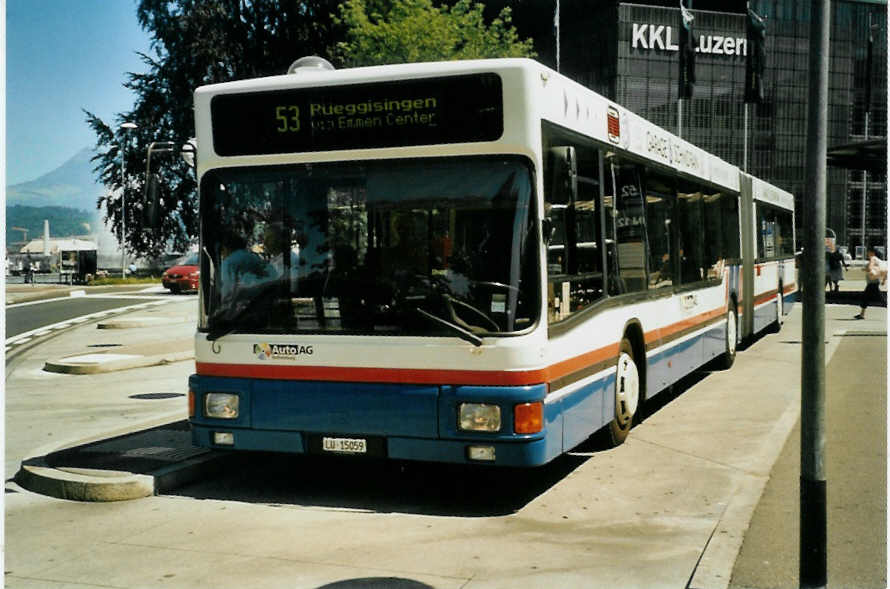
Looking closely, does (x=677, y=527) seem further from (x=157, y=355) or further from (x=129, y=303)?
(x=129, y=303)

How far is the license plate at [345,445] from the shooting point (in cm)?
692

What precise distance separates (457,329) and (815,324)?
2589 millimetres

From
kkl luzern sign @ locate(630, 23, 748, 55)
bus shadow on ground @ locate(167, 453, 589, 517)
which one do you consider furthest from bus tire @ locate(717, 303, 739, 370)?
kkl luzern sign @ locate(630, 23, 748, 55)

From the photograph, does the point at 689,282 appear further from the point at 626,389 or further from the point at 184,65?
the point at 184,65

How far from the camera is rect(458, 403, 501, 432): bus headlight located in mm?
6609

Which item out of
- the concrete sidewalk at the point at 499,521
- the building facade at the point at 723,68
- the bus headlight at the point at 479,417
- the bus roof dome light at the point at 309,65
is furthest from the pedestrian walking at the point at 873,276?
the building facade at the point at 723,68

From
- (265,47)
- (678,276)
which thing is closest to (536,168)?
(678,276)

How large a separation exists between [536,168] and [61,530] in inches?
153

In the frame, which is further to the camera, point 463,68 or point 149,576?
point 463,68

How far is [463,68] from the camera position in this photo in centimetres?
683

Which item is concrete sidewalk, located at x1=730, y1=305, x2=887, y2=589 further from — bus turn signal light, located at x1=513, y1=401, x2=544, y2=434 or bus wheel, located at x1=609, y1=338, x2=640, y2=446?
bus turn signal light, located at x1=513, y1=401, x2=544, y2=434

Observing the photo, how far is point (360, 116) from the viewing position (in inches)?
279

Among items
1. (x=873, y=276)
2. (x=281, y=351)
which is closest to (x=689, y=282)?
(x=281, y=351)

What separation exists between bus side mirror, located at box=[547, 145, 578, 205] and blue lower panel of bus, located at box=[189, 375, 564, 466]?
1325 mm
